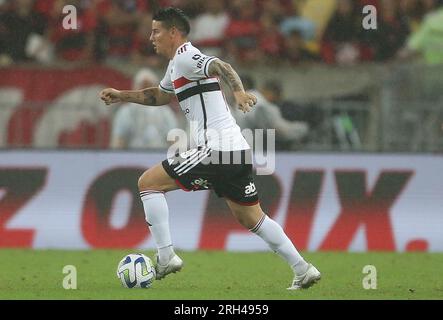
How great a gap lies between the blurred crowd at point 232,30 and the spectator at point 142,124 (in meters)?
1.92

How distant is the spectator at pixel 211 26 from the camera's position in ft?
54.2

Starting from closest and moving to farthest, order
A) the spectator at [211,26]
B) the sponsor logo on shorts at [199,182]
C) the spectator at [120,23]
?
1. the sponsor logo on shorts at [199,182]
2. the spectator at [211,26]
3. the spectator at [120,23]

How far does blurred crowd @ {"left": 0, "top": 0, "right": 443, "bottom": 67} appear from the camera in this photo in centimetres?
1638

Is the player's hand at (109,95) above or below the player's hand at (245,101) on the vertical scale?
above

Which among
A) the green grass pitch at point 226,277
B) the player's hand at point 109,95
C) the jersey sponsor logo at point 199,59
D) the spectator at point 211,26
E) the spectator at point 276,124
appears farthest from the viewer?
the spectator at point 211,26

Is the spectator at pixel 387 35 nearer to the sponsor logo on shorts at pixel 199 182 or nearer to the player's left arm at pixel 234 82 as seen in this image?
the sponsor logo on shorts at pixel 199 182

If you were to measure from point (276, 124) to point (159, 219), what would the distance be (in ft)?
15.7

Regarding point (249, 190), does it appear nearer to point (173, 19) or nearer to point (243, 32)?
point (173, 19)

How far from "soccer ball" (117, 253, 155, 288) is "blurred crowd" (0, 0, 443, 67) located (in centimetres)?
691

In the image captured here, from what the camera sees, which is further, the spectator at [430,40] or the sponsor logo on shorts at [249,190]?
the spectator at [430,40]

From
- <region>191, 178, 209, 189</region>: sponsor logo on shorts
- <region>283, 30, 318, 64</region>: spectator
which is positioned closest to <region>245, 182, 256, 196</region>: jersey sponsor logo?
<region>191, 178, 209, 189</region>: sponsor logo on shorts

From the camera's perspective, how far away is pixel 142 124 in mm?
14398

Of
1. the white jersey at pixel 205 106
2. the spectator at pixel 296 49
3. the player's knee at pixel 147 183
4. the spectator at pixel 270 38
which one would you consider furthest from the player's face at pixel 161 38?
the spectator at pixel 296 49
